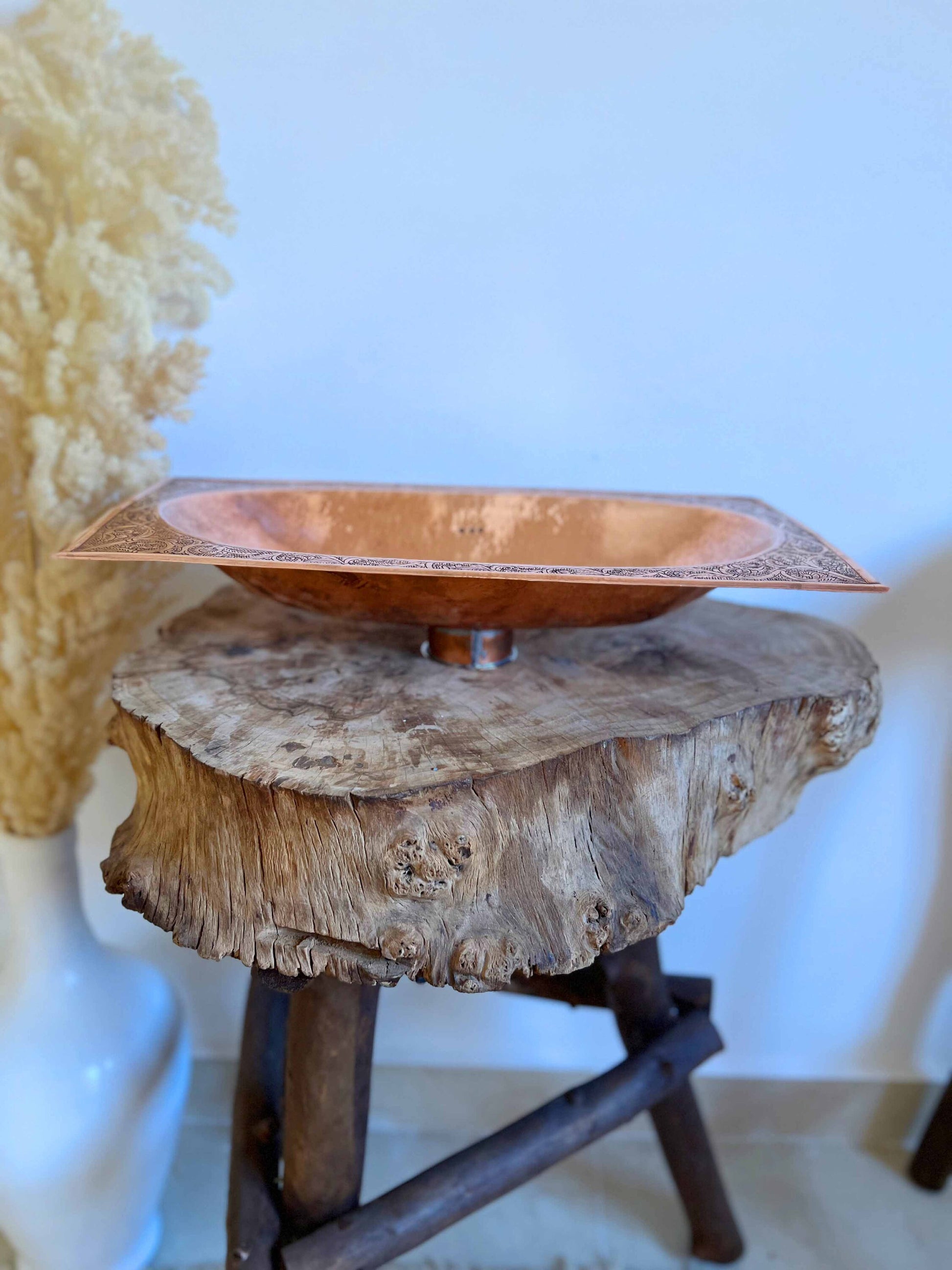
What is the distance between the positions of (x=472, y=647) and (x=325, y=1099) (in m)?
0.38

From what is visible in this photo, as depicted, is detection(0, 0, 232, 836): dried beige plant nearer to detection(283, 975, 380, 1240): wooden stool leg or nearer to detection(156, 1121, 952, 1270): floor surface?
detection(283, 975, 380, 1240): wooden stool leg

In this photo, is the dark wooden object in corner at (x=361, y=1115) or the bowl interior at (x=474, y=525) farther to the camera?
the bowl interior at (x=474, y=525)

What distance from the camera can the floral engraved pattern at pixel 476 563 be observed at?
0.57 metres

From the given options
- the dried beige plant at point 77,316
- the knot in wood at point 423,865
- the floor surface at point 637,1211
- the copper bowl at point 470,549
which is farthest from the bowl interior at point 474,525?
the floor surface at point 637,1211

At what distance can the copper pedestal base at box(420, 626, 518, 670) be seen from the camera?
733mm

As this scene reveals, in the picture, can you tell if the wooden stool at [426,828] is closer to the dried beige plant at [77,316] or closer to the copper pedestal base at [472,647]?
the copper pedestal base at [472,647]

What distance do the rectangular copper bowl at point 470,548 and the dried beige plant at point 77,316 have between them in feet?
0.28

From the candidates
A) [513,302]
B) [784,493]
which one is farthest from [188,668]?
[784,493]

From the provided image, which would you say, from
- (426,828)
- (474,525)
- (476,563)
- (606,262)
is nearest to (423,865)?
(426,828)

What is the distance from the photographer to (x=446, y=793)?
537 mm

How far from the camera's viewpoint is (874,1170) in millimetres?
1182

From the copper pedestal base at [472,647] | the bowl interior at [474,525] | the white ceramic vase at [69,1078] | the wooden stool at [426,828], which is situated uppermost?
the bowl interior at [474,525]

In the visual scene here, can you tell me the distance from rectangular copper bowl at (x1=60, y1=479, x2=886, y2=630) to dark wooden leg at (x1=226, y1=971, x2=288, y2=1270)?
36cm

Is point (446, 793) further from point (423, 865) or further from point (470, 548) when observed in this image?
point (470, 548)
